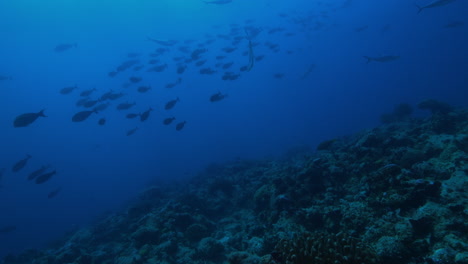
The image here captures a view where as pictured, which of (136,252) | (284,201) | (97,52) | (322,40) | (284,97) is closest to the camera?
(284,201)

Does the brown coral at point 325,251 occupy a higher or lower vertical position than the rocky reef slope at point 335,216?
higher

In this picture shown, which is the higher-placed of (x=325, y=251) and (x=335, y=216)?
(x=325, y=251)

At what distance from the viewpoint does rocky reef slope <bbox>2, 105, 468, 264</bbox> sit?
381cm

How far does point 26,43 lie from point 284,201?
425 feet

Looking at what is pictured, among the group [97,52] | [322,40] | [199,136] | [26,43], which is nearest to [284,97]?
[322,40]

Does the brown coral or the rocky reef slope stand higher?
the brown coral

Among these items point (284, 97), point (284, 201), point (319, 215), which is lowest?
point (284, 97)

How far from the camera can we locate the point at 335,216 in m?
5.49

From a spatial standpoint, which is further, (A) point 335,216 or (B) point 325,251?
(A) point 335,216

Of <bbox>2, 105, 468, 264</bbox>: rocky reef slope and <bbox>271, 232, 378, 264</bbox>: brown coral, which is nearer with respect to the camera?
A: <bbox>271, 232, 378, 264</bbox>: brown coral

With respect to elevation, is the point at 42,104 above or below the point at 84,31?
below

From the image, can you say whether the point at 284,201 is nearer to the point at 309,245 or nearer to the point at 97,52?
the point at 309,245

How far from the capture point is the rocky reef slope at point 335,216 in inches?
150

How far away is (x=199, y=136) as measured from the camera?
117500 mm
